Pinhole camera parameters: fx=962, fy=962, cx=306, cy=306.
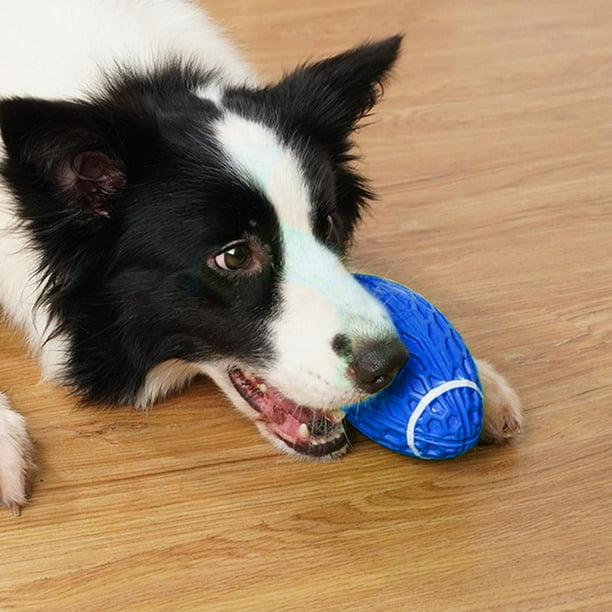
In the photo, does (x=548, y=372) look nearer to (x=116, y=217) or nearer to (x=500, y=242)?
(x=500, y=242)

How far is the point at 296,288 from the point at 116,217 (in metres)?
0.36

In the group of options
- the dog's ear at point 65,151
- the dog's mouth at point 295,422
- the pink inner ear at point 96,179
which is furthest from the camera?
the dog's mouth at point 295,422

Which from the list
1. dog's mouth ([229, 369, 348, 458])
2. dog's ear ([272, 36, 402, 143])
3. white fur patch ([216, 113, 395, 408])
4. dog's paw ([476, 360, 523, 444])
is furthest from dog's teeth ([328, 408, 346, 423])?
dog's ear ([272, 36, 402, 143])

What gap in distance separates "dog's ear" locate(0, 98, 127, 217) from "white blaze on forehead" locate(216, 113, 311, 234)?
21 centimetres

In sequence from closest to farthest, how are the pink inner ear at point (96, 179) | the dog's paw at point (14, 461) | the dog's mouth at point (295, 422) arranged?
the pink inner ear at point (96, 179)
the dog's paw at point (14, 461)
the dog's mouth at point (295, 422)

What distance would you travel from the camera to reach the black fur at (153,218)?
5.53 ft

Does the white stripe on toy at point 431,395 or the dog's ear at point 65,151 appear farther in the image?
the white stripe on toy at point 431,395

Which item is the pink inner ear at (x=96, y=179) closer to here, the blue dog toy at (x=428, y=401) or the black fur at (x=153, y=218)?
the black fur at (x=153, y=218)

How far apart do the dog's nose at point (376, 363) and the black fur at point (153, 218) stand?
175 mm


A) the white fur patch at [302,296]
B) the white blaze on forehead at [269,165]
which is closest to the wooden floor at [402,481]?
Result: the white fur patch at [302,296]

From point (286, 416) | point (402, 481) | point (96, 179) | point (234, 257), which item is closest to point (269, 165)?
point (234, 257)

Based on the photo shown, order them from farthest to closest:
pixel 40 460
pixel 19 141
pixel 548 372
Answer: pixel 548 372
pixel 40 460
pixel 19 141

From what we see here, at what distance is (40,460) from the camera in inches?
76.7

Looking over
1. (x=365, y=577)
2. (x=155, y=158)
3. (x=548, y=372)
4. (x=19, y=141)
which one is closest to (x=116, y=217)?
(x=155, y=158)
